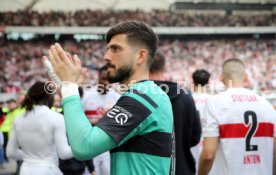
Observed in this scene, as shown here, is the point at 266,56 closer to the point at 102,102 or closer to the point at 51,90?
the point at 102,102

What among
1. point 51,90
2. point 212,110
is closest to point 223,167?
point 212,110

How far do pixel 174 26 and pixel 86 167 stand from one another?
2395 centimetres

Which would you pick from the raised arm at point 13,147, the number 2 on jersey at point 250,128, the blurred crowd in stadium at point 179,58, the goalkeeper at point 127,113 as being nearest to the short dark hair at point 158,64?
the number 2 on jersey at point 250,128

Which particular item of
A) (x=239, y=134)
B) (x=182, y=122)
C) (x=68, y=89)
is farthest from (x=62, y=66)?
Answer: (x=239, y=134)

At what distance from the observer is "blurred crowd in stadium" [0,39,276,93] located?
931 inches

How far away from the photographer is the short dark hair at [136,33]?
69.8 inches

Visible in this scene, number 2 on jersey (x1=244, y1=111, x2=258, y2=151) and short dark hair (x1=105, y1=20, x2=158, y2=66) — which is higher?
short dark hair (x1=105, y1=20, x2=158, y2=66)

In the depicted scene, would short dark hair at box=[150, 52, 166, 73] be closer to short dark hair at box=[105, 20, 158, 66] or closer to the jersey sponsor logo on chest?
short dark hair at box=[105, 20, 158, 66]

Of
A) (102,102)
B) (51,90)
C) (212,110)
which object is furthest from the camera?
(102,102)

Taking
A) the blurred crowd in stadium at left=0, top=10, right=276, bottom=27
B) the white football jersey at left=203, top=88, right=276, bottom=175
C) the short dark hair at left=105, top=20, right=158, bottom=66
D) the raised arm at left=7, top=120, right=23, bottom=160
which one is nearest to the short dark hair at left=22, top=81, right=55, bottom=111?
the raised arm at left=7, top=120, right=23, bottom=160

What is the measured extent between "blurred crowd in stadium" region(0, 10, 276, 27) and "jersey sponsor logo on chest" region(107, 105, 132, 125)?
24940mm

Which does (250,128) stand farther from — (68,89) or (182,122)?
(68,89)

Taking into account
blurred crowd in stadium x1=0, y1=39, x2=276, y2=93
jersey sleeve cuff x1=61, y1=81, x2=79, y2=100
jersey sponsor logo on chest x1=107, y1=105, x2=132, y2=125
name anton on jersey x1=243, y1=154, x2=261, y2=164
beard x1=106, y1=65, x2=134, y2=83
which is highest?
blurred crowd in stadium x1=0, y1=39, x2=276, y2=93

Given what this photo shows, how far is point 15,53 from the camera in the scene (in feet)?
83.6
